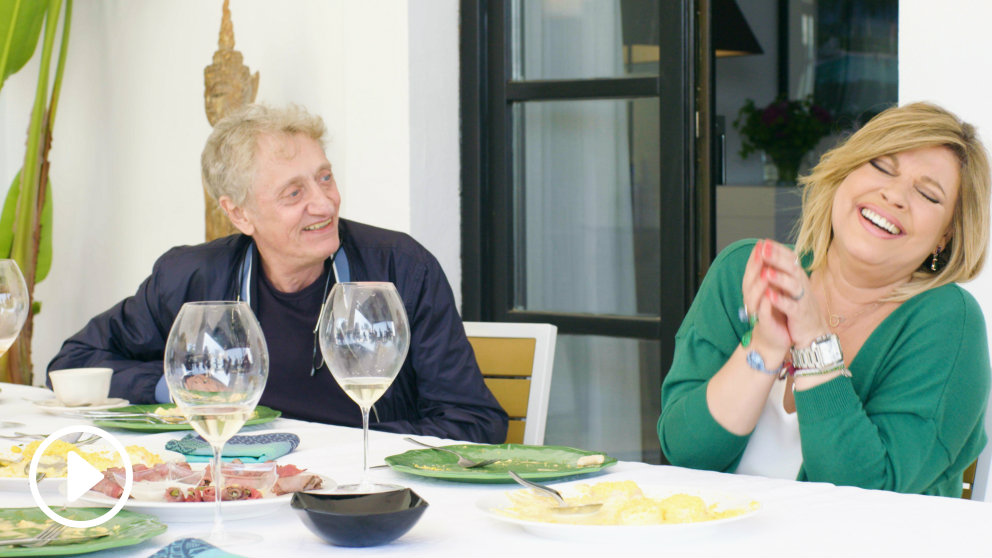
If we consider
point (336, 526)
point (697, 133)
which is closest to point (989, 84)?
point (697, 133)

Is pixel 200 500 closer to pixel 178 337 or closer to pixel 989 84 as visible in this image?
pixel 178 337

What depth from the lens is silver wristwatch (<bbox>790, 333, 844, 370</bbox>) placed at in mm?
1457

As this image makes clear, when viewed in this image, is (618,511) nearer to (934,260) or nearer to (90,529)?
(90,529)

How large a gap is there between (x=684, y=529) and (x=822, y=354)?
0.57 m

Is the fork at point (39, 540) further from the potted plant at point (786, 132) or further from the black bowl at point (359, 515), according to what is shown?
the potted plant at point (786, 132)

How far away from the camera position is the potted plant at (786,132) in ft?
19.7

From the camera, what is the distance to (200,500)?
1.08 meters

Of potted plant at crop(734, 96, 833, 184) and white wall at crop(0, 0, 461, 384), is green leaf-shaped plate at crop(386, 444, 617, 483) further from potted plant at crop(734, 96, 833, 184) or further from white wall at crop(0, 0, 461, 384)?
potted plant at crop(734, 96, 833, 184)

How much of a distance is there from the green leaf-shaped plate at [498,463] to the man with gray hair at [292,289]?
1.93ft

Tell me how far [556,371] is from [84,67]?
2.41m

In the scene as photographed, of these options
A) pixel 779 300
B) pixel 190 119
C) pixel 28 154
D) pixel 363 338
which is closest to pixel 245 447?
pixel 363 338
